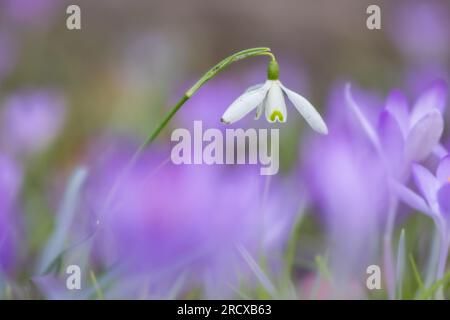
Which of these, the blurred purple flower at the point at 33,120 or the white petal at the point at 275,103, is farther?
the blurred purple flower at the point at 33,120

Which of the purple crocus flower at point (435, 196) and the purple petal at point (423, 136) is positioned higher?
the purple petal at point (423, 136)

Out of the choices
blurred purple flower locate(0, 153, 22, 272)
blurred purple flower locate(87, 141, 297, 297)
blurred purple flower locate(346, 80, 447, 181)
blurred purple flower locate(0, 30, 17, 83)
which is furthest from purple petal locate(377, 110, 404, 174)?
blurred purple flower locate(0, 30, 17, 83)

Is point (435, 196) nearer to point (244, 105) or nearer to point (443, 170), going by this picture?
point (443, 170)

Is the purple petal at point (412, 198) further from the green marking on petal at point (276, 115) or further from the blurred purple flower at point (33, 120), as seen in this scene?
the blurred purple flower at point (33, 120)

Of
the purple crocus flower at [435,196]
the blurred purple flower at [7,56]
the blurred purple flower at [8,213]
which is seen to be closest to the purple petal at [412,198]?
the purple crocus flower at [435,196]

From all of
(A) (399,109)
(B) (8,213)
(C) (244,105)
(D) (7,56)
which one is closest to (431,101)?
(A) (399,109)

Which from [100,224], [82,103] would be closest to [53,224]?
[100,224]

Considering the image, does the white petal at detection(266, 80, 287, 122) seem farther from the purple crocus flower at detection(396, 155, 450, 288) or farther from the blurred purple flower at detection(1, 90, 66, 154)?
the blurred purple flower at detection(1, 90, 66, 154)
